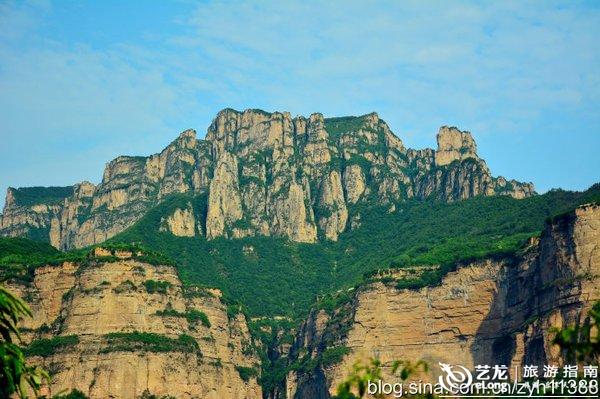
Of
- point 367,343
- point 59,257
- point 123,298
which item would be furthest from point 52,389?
point 367,343

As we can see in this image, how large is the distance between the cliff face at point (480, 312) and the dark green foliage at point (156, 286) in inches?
1104

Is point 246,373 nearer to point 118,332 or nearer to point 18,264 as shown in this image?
point 118,332

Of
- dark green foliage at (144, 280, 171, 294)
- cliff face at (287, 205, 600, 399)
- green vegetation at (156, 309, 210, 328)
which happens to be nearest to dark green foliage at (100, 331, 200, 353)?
green vegetation at (156, 309, 210, 328)

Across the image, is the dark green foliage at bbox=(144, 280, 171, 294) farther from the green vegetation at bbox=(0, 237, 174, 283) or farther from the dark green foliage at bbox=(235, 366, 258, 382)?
the dark green foliage at bbox=(235, 366, 258, 382)

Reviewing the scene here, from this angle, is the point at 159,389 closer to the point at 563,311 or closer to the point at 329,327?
the point at 329,327

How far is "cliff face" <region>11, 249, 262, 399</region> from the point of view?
163m

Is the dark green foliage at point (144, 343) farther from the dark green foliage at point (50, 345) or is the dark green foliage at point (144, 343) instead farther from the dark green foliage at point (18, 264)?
the dark green foliage at point (18, 264)

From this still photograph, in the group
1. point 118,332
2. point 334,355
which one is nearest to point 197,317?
point 118,332

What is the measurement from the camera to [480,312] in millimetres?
173625

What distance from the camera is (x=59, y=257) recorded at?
185 metres

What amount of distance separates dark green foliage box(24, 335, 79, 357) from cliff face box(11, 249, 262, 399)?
14 centimetres

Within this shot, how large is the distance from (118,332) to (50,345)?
398 inches

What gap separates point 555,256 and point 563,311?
9867mm

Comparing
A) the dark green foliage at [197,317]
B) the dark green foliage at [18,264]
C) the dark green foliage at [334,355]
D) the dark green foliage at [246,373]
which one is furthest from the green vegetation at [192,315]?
the dark green foliage at [18,264]
